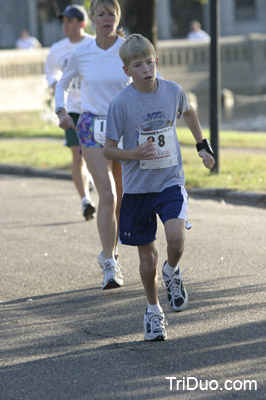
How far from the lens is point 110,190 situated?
22.5 feet

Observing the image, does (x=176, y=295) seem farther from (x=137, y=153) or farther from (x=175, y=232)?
(x=137, y=153)

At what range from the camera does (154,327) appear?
211 inches

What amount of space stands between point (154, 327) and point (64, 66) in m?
4.60

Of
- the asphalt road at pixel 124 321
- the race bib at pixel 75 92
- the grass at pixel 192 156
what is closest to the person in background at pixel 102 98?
the asphalt road at pixel 124 321

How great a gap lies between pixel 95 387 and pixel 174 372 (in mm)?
437

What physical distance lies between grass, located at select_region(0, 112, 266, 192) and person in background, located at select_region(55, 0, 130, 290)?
424 centimetres

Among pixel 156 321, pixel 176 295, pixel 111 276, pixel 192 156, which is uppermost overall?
pixel 156 321

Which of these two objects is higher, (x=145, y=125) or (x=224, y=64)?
(x=145, y=125)

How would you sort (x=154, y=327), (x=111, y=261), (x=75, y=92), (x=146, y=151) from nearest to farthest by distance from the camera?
(x=146, y=151), (x=154, y=327), (x=111, y=261), (x=75, y=92)

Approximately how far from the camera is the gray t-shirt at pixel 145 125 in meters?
5.41

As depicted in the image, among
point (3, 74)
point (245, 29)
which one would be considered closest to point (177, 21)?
point (245, 29)

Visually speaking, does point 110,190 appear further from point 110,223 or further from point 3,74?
point 3,74

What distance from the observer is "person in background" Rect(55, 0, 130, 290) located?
22.2 ft

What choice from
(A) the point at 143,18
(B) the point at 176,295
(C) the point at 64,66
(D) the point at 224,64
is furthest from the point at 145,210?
(D) the point at 224,64
